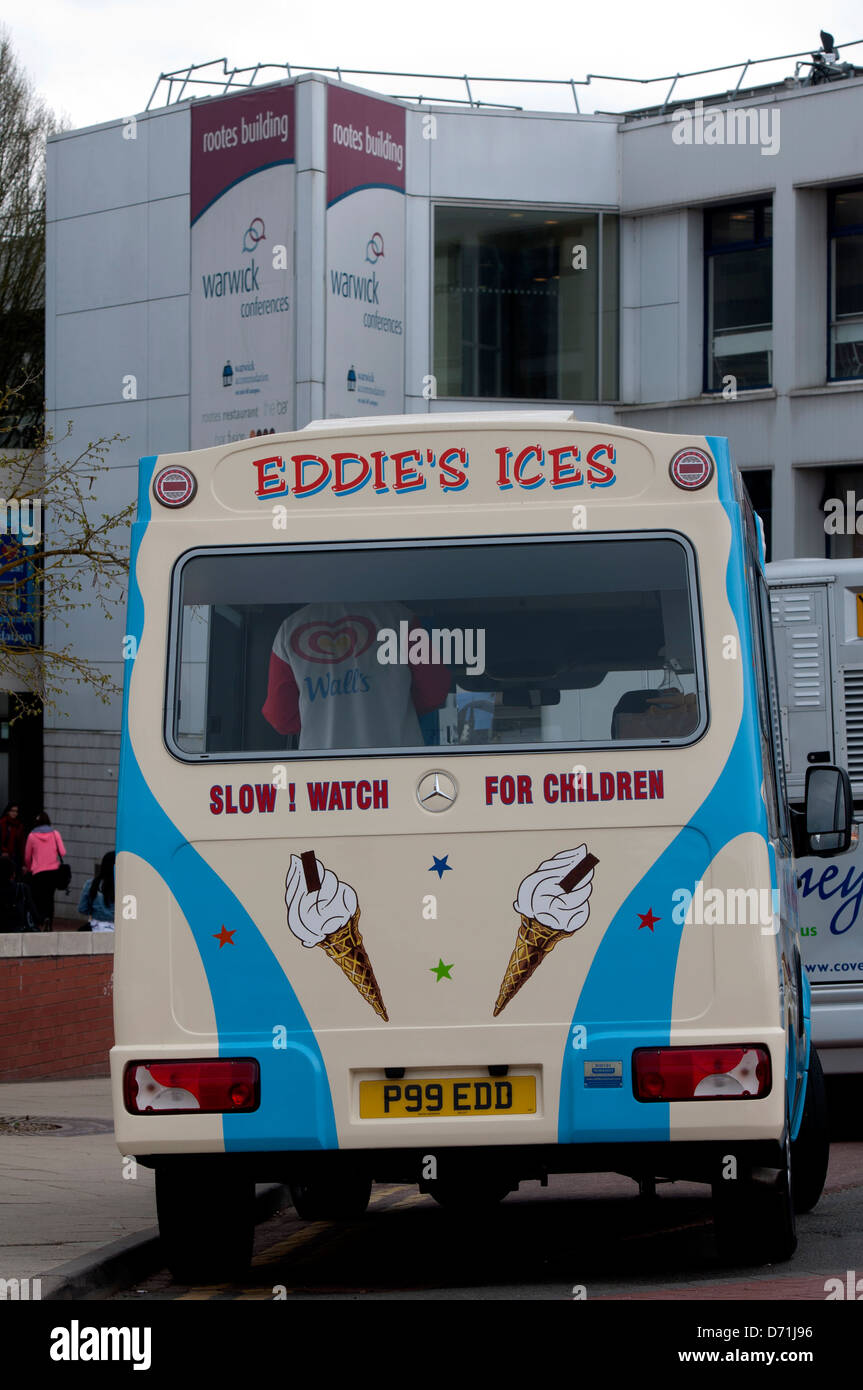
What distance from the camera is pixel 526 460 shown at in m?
7.12

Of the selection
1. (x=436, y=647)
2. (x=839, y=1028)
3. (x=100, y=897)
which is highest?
(x=436, y=647)

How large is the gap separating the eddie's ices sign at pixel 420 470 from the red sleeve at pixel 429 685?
655 millimetres

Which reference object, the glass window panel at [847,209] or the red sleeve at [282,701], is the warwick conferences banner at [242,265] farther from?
the red sleeve at [282,701]

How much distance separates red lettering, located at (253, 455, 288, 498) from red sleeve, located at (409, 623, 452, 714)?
0.82m

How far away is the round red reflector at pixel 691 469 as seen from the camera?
7027mm

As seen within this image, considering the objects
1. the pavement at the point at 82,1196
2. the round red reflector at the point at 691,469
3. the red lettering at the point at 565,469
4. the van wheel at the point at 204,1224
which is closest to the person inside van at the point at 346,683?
the red lettering at the point at 565,469

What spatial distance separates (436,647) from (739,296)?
22258mm

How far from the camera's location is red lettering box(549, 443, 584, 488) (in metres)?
7.09

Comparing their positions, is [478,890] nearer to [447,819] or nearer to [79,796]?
[447,819]

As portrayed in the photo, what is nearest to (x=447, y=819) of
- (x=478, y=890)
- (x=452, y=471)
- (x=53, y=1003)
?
(x=478, y=890)

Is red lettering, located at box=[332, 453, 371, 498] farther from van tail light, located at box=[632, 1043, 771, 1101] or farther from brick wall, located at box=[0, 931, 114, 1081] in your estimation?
brick wall, located at box=[0, 931, 114, 1081]

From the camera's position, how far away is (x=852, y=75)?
27.1m
